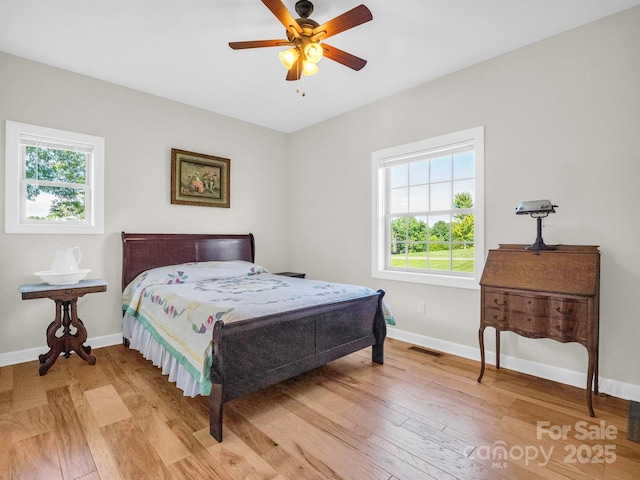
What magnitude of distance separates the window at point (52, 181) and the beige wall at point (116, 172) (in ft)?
0.23

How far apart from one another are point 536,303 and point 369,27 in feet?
7.86

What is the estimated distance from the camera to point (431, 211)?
137 inches

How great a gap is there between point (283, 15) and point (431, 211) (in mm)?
2323

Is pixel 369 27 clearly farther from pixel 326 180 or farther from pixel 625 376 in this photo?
pixel 625 376

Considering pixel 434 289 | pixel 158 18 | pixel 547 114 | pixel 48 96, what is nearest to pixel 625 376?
pixel 434 289

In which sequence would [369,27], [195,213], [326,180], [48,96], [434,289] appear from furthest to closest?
[326,180] < [195,213] < [434,289] < [48,96] < [369,27]

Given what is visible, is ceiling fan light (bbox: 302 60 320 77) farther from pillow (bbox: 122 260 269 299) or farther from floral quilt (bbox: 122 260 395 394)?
pillow (bbox: 122 260 269 299)

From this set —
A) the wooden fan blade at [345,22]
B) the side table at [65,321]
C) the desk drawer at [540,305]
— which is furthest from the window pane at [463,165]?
the side table at [65,321]

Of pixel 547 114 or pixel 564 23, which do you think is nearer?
pixel 564 23

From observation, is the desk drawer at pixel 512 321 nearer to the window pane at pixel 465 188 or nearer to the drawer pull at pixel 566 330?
the drawer pull at pixel 566 330

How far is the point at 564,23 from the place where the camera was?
2457mm

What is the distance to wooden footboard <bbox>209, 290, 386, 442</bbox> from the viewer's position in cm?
191

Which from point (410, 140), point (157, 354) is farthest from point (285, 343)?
point (410, 140)

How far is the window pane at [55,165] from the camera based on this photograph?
10.1 feet
